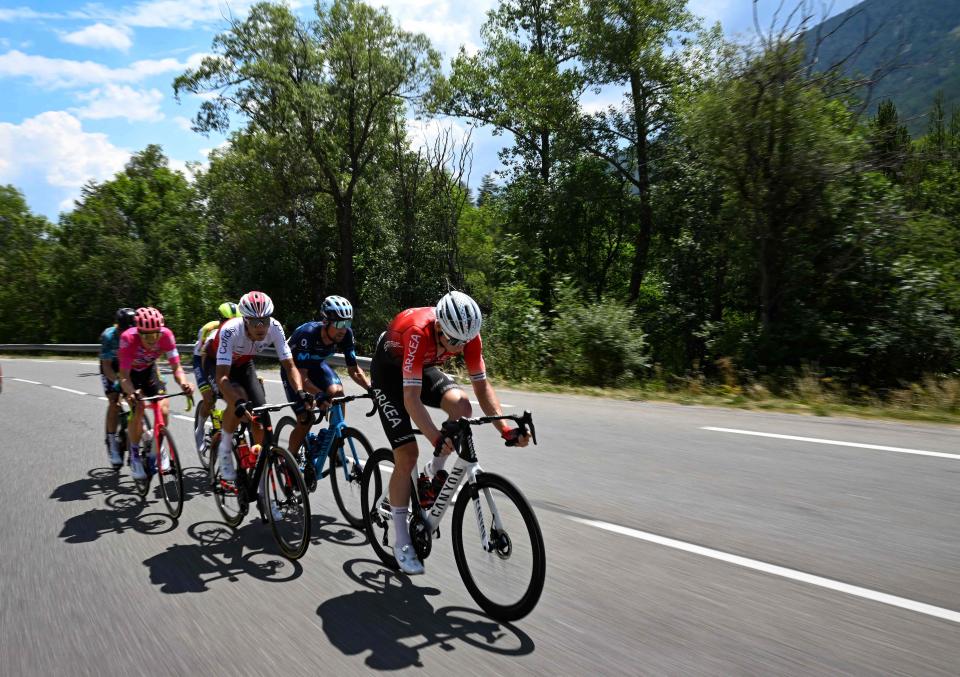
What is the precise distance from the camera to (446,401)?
4.47 m

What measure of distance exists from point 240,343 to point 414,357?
2.34 meters

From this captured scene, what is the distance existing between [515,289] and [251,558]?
14751 mm

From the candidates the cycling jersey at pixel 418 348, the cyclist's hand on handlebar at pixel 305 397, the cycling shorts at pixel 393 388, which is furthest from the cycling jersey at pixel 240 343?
the cycling jersey at pixel 418 348

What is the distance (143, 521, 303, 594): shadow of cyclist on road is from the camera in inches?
174

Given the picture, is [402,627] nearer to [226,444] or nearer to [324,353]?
[226,444]

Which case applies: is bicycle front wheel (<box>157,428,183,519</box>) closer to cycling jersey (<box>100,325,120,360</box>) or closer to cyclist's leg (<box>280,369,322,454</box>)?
cyclist's leg (<box>280,369,322,454</box>)

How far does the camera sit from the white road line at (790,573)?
11.3 feet

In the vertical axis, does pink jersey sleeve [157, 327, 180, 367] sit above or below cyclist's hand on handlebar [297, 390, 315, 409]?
above

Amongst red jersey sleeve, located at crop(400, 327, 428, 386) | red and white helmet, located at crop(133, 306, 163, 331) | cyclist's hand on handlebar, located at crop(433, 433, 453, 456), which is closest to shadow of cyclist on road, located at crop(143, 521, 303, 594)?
cyclist's hand on handlebar, located at crop(433, 433, 453, 456)

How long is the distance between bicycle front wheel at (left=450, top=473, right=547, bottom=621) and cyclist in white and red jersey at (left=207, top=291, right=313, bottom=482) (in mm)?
1849

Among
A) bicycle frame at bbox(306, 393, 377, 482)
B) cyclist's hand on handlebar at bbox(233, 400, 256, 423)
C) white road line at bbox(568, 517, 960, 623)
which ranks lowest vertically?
white road line at bbox(568, 517, 960, 623)

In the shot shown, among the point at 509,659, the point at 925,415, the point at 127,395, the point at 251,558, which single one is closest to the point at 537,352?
the point at 925,415

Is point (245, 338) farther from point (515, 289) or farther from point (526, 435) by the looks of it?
point (515, 289)

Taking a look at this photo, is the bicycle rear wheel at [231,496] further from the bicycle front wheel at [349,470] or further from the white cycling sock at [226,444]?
the bicycle front wheel at [349,470]
